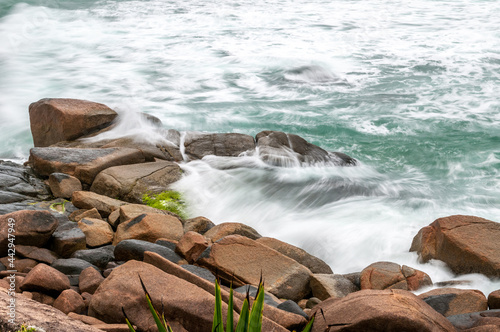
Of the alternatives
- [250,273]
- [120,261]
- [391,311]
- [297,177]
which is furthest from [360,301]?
[297,177]

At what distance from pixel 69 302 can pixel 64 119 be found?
524 cm

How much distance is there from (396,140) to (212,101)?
4.66 m

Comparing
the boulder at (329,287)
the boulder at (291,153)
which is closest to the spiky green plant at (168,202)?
the boulder at (291,153)

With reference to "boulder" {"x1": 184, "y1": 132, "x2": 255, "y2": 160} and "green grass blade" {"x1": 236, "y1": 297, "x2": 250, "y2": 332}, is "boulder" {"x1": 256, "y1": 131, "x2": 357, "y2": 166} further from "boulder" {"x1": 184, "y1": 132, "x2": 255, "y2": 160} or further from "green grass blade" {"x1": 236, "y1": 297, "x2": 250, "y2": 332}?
"green grass blade" {"x1": 236, "y1": 297, "x2": 250, "y2": 332}

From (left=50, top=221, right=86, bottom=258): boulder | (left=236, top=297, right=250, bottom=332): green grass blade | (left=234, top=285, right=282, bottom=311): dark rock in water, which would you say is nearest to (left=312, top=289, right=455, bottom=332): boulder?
(left=234, top=285, right=282, bottom=311): dark rock in water

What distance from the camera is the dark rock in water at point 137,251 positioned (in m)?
5.10

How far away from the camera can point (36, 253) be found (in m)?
5.02

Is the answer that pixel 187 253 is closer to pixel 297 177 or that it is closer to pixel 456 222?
pixel 456 222

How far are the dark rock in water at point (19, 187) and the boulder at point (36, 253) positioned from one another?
4.30ft

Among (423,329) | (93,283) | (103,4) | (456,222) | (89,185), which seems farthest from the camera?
(103,4)

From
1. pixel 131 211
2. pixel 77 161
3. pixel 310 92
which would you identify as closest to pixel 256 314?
pixel 131 211

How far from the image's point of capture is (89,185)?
752 centimetres

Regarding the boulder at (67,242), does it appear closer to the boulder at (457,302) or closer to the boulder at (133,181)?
the boulder at (133,181)

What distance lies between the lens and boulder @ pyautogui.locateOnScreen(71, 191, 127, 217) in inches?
260
